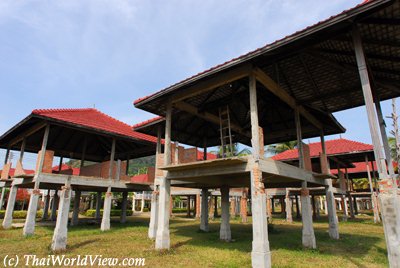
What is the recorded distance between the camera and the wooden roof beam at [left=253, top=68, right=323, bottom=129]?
871cm

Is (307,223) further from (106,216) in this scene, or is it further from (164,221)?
(106,216)

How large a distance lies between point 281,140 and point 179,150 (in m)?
6.68

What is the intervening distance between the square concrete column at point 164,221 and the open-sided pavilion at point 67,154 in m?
3.69

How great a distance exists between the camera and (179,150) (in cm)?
1120

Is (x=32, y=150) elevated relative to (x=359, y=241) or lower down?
elevated

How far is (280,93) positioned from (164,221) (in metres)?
6.65

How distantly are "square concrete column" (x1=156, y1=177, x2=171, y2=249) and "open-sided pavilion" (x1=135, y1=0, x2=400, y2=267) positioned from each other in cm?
4

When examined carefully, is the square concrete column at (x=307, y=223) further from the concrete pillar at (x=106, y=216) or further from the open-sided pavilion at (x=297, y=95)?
the concrete pillar at (x=106, y=216)

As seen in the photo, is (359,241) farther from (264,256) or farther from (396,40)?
(396,40)

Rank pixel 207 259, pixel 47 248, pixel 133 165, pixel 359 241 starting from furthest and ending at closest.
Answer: pixel 133 165
pixel 359 241
pixel 47 248
pixel 207 259

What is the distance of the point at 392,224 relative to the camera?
5.42 meters

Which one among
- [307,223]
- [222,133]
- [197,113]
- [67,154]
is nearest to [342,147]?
[307,223]

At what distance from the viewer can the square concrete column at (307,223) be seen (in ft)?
33.3

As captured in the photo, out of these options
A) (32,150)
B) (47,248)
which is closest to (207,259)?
(47,248)
